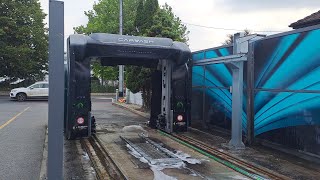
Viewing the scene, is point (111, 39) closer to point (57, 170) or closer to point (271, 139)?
point (271, 139)

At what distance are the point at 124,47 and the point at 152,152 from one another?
359 centimetres

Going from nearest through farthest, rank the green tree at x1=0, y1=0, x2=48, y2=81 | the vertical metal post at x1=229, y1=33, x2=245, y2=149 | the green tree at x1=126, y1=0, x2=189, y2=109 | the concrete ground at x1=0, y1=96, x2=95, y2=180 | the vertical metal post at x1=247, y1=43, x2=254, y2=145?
the concrete ground at x1=0, y1=96, x2=95, y2=180 → the vertical metal post at x1=229, y1=33, x2=245, y2=149 → the vertical metal post at x1=247, y1=43, x2=254, y2=145 → the green tree at x1=126, y1=0, x2=189, y2=109 → the green tree at x1=0, y1=0, x2=48, y2=81

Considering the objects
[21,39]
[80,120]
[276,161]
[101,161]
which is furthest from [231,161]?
[21,39]

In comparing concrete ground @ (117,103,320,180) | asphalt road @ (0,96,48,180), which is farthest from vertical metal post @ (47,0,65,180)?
concrete ground @ (117,103,320,180)

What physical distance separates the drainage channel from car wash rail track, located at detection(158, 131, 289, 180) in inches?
32.5

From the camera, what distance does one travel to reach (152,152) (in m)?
8.85

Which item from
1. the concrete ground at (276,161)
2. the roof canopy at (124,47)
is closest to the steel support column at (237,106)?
the concrete ground at (276,161)

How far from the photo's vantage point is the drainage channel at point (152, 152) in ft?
25.9

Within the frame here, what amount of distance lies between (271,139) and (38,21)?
36733 millimetres

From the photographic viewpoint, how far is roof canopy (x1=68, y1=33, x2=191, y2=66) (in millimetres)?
10422

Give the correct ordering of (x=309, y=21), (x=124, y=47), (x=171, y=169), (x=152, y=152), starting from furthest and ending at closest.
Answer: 1. (x=309, y=21)
2. (x=124, y=47)
3. (x=152, y=152)
4. (x=171, y=169)

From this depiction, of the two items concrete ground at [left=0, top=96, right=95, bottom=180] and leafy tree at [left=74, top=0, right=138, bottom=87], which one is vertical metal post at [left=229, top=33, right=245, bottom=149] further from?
leafy tree at [left=74, top=0, right=138, bottom=87]

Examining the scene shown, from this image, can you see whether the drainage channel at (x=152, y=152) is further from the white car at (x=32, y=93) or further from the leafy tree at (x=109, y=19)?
the leafy tree at (x=109, y=19)

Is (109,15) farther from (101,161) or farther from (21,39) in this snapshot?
(101,161)
